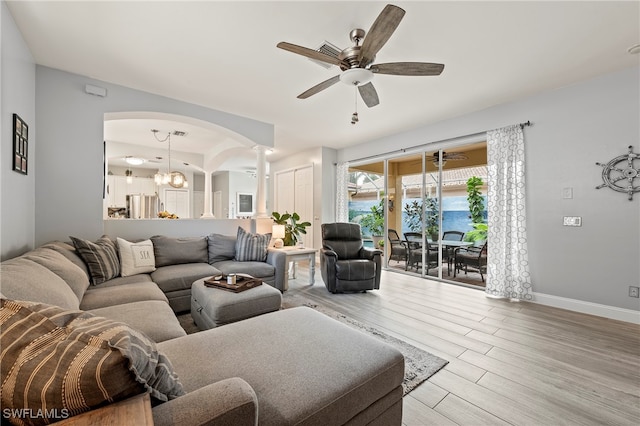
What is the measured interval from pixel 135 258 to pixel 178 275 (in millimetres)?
544

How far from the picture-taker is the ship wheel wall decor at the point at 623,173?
113 inches

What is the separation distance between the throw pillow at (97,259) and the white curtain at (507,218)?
15.2ft

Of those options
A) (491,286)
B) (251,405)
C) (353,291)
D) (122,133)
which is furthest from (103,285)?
(491,286)

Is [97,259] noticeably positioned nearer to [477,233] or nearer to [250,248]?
[250,248]

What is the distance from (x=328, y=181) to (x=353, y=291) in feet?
10.3

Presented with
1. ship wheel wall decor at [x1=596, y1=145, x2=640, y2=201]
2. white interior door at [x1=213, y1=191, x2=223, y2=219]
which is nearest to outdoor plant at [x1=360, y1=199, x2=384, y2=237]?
ship wheel wall decor at [x1=596, y1=145, x2=640, y2=201]

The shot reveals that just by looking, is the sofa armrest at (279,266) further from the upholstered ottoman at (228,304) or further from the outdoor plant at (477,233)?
the outdoor plant at (477,233)

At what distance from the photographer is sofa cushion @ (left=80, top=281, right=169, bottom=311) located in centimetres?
202

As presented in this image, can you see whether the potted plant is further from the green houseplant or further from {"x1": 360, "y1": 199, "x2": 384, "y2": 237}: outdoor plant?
the green houseplant

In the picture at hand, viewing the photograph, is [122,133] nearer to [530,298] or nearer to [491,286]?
[491,286]

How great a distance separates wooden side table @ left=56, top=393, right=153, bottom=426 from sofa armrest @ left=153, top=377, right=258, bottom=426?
0.09 metres

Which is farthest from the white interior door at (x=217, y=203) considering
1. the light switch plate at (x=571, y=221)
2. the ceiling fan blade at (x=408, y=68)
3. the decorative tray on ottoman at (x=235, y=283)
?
the light switch plate at (x=571, y=221)

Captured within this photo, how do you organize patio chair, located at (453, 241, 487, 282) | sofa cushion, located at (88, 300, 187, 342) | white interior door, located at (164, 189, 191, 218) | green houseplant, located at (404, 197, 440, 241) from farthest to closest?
1. white interior door, located at (164, 189, 191, 218)
2. green houseplant, located at (404, 197, 440, 241)
3. patio chair, located at (453, 241, 487, 282)
4. sofa cushion, located at (88, 300, 187, 342)

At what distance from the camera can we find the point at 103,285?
2531 millimetres
